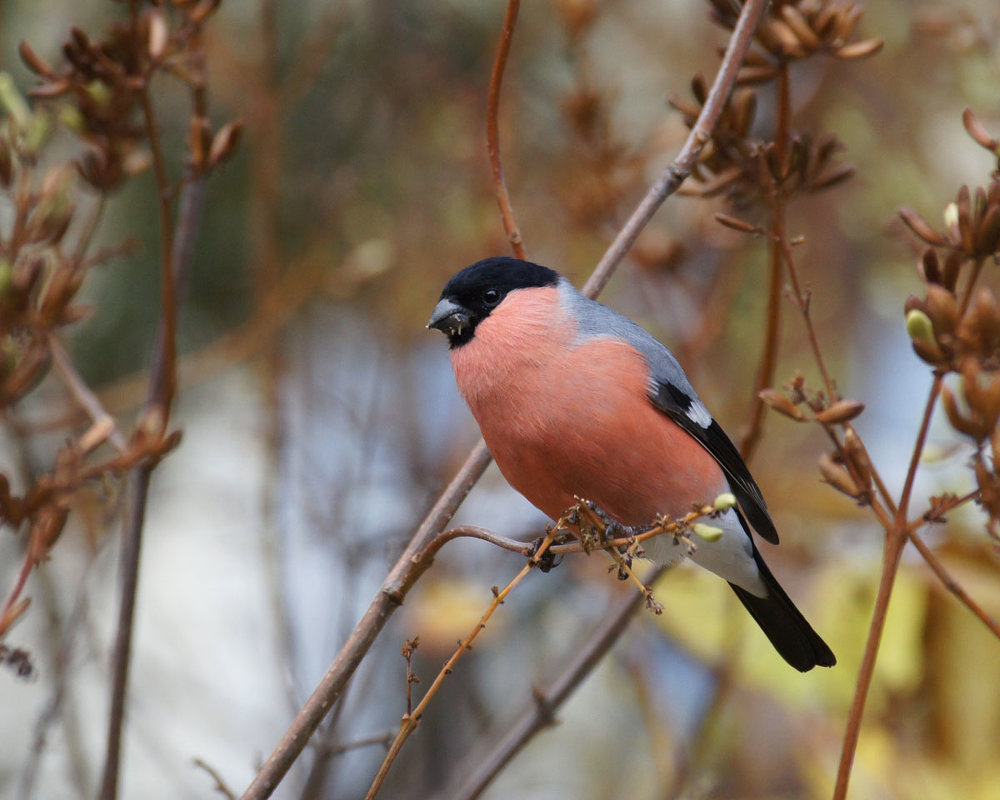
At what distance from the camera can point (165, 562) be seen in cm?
548

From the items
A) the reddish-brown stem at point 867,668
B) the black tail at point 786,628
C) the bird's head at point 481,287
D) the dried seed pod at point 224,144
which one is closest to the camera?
the reddish-brown stem at point 867,668

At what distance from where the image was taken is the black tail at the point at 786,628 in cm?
271

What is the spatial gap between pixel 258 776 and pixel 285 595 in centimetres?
138

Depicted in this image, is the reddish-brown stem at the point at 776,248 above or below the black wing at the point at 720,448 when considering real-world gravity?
above

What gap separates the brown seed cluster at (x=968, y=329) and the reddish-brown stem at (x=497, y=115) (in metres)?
0.76

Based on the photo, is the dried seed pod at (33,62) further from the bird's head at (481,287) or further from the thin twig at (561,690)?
the thin twig at (561,690)

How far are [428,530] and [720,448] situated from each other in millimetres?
1059

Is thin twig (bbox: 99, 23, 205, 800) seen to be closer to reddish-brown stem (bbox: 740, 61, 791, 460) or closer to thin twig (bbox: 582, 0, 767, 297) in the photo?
thin twig (bbox: 582, 0, 767, 297)

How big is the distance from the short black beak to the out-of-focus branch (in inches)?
20.9

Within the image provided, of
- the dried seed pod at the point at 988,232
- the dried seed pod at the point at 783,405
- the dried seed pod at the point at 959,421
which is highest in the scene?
the dried seed pod at the point at 988,232

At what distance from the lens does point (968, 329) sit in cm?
155

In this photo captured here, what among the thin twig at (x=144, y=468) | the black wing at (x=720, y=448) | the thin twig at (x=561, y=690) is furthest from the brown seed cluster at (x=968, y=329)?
the thin twig at (x=144, y=468)

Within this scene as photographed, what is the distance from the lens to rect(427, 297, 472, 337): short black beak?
257cm

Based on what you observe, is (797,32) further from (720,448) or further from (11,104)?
(11,104)
